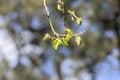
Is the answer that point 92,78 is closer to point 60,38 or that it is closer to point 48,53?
point 48,53

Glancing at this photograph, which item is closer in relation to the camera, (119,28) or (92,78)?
(119,28)

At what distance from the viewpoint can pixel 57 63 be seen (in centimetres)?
1850

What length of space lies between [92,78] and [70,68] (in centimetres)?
120

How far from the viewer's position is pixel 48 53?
1767 cm

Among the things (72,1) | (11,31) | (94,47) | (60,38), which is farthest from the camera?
(11,31)

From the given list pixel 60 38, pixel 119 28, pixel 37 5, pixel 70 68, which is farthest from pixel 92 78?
pixel 60 38

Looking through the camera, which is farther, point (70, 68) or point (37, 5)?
point (70, 68)

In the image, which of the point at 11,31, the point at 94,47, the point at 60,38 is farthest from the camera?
the point at 11,31

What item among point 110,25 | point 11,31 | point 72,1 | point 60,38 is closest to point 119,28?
point 110,25

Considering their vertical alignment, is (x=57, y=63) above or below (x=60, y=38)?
above

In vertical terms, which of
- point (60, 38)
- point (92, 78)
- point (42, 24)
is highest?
point (42, 24)

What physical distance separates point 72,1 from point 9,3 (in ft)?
10.6

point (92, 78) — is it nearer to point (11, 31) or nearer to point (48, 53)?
point (48, 53)

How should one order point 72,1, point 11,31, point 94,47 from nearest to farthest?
point 72,1 → point 94,47 → point 11,31
